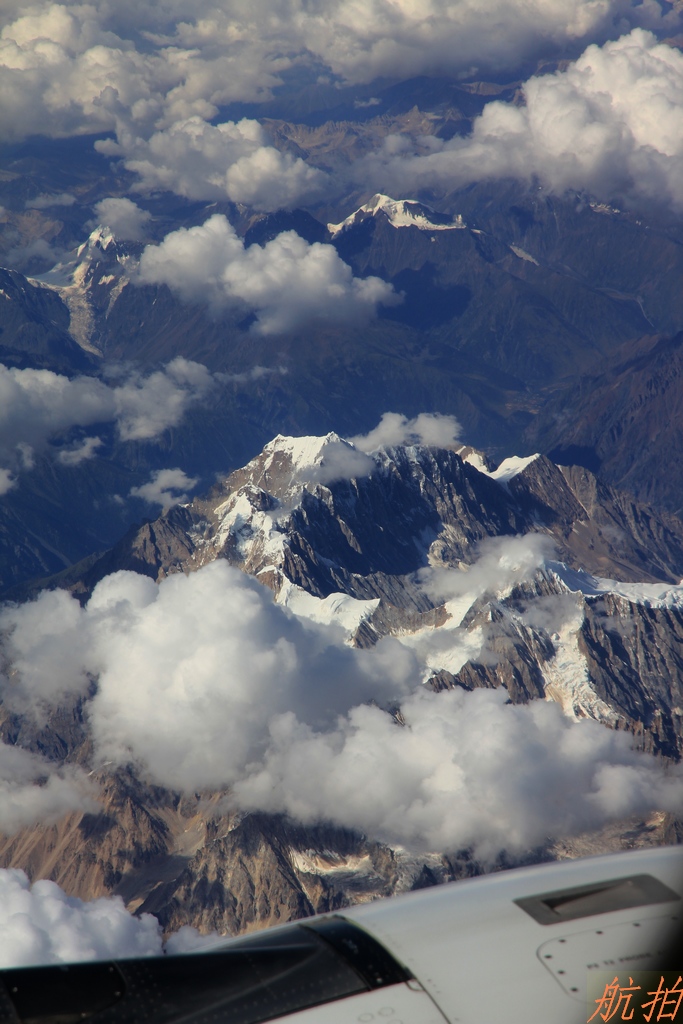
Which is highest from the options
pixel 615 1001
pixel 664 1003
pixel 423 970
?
pixel 664 1003

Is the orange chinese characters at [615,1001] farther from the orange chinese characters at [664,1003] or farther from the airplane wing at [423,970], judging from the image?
the orange chinese characters at [664,1003]

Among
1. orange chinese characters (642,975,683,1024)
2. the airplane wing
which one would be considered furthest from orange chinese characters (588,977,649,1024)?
orange chinese characters (642,975,683,1024)

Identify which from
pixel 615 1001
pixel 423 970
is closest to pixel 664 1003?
pixel 615 1001

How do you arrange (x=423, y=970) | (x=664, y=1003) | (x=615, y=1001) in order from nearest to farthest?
(x=664, y=1003) → (x=615, y=1001) → (x=423, y=970)

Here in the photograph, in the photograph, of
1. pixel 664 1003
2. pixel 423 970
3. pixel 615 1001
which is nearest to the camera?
pixel 664 1003

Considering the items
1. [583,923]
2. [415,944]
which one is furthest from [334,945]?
[583,923]

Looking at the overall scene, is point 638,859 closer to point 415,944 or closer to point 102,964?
point 415,944

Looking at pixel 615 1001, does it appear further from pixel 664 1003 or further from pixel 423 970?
pixel 423 970

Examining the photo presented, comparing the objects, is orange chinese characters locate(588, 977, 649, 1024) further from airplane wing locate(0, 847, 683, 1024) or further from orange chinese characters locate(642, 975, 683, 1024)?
orange chinese characters locate(642, 975, 683, 1024)

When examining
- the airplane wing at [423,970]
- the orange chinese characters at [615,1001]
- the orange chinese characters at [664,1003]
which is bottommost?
the airplane wing at [423,970]

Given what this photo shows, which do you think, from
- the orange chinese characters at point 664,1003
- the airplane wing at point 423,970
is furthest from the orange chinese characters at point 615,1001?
the orange chinese characters at point 664,1003

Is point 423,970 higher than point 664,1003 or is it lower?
lower
